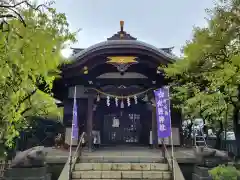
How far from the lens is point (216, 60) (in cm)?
852

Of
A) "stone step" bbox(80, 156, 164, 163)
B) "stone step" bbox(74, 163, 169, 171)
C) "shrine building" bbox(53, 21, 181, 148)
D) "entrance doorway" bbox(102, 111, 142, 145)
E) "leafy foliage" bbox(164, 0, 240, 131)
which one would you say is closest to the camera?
"leafy foliage" bbox(164, 0, 240, 131)

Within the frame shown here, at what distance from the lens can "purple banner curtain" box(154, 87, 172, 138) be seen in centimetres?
853

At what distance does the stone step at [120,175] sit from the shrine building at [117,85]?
410cm

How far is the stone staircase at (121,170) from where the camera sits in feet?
26.3

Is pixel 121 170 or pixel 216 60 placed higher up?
pixel 216 60

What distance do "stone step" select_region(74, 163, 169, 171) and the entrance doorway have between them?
22.8 ft

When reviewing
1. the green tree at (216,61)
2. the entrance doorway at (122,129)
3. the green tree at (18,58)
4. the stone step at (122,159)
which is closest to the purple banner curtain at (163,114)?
the stone step at (122,159)

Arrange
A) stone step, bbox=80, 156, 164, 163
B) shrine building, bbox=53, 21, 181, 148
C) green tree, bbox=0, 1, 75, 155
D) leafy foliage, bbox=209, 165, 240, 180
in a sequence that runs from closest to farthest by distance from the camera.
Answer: green tree, bbox=0, 1, 75, 155 < leafy foliage, bbox=209, 165, 240, 180 < stone step, bbox=80, 156, 164, 163 < shrine building, bbox=53, 21, 181, 148

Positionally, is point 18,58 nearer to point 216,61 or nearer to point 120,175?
point 120,175

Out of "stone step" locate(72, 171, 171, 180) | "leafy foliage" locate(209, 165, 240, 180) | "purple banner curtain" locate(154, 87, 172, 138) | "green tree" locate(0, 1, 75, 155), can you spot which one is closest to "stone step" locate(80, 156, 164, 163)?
"stone step" locate(72, 171, 171, 180)

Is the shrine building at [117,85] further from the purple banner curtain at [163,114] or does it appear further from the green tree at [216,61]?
the purple banner curtain at [163,114]

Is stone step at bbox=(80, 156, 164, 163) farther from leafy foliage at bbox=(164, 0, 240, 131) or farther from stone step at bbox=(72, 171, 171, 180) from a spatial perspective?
leafy foliage at bbox=(164, 0, 240, 131)

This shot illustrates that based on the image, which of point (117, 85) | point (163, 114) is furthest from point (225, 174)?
point (117, 85)

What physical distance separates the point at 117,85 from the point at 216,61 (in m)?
6.08
